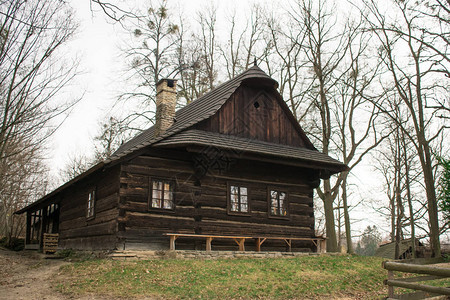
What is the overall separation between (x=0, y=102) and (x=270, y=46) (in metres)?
18.2

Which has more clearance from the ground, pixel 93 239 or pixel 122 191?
pixel 122 191

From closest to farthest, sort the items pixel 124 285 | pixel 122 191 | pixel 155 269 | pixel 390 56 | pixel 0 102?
pixel 124 285, pixel 155 269, pixel 0 102, pixel 122 191, pixel 390 56

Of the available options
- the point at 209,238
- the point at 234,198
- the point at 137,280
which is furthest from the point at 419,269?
the point at 234,198

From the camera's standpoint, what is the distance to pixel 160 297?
30.6 feet

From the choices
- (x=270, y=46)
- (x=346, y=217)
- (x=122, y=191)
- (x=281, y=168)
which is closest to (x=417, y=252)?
(x=346, y=217)

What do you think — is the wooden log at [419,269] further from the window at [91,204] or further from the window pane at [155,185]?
the window at [91,204]

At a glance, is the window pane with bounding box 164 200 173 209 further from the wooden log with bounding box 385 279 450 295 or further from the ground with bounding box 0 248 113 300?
the wooden log with bounding box 385 279 450 295

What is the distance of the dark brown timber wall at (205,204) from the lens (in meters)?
13.8

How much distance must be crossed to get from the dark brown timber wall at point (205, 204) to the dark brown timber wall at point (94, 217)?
0.60 meters

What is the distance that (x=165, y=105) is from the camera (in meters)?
16.7

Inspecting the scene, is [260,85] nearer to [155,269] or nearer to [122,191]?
[122,191]

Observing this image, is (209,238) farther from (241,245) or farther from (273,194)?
(273,194)

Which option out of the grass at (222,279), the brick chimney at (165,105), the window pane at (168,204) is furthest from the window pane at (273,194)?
the brick chimney at (165,105)

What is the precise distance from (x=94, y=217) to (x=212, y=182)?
4456 millimetres
